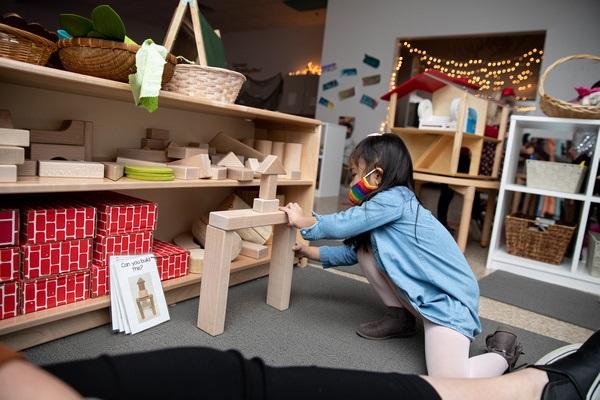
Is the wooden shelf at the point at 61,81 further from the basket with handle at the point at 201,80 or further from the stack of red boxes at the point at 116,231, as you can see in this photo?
the stack of red boxes at the point at 116,231

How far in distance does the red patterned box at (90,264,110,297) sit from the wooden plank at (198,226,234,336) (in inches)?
11.7

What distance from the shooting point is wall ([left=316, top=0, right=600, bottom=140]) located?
12.0ft

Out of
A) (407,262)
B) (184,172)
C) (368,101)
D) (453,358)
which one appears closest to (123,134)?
(184,172)

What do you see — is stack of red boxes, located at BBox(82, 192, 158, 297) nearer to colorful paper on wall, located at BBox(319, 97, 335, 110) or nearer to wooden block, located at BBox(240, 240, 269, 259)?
wooden block, located at BBox(240, 240, 269, 259)

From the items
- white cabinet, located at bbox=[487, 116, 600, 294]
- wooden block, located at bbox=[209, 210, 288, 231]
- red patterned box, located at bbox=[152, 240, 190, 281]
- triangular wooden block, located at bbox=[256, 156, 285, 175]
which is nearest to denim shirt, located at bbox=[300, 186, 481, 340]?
wooden block, located at bbox=[209, 210, 288, 231]

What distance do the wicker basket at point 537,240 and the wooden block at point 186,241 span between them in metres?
1.88

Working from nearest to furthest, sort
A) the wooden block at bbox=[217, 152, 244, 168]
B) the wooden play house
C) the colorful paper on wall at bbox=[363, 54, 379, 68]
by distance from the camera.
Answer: the wooden block at bbox=[217, 152, 244, 168] → the wooden play house → the colorful paper on wall at bbox=[363, 54, 379, 68]

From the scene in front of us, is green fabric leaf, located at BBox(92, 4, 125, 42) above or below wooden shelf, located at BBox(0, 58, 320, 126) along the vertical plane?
above

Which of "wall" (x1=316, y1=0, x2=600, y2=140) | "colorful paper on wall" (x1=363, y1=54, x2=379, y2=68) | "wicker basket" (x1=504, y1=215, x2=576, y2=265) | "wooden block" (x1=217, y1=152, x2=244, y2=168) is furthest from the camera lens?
"colorful paper on wall" (x1=363, y1=54, x2=379, y2=68)

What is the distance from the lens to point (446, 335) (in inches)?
44.5

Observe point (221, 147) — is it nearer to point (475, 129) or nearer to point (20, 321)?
point (20, 321)

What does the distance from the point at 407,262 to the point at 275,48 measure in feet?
23.2

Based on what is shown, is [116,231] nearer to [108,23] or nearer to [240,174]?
[240,174]

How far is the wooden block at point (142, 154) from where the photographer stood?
1532mm
